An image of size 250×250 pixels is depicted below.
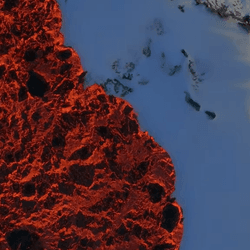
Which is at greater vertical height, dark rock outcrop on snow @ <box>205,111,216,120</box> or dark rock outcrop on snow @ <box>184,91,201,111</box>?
dark rock outcrop on snow @ <box>184,91,201,111</box>

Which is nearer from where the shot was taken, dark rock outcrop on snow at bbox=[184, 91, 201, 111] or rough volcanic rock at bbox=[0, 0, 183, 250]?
rough volcanic rock at bbox=[0, 0, 183, 250]

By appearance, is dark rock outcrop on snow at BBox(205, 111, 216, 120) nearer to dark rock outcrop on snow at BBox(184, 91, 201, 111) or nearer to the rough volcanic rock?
dark rock outcrop on snow at BBox(184, 91, 201, 111)

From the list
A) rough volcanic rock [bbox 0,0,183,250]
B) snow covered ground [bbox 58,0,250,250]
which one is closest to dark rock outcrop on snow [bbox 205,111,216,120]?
snow covered ground [bbox 58,0,250,250]

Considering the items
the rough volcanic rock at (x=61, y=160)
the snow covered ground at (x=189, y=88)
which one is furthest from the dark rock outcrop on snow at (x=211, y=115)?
the rough volcanic rock at (x=61, y=160)

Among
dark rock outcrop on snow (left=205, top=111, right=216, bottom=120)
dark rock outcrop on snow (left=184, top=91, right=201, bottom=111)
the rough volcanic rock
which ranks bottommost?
the rough volcanic rock

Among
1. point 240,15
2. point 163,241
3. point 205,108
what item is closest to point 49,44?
point 205,108

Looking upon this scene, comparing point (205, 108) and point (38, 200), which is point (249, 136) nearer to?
point (205, 108)

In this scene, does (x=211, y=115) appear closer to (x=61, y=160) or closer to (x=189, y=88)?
(x=189, y=88)
